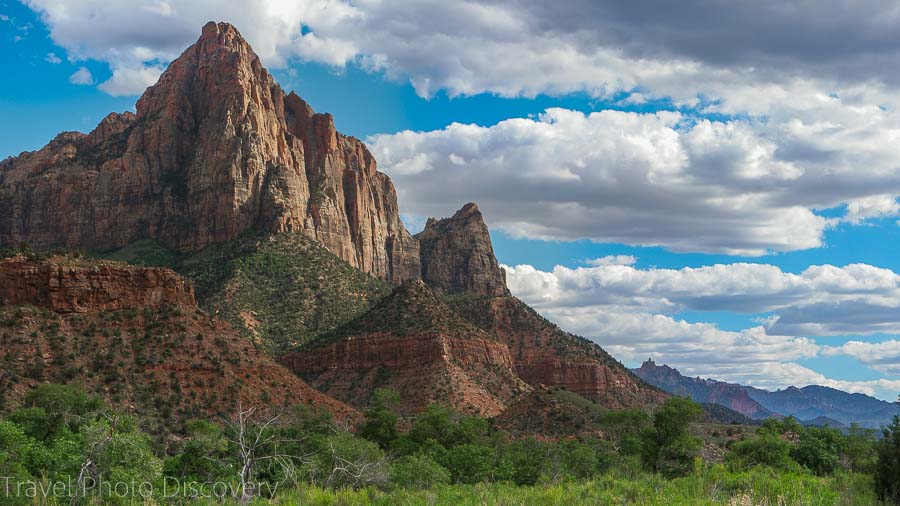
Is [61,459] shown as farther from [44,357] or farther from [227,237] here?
[227,237]

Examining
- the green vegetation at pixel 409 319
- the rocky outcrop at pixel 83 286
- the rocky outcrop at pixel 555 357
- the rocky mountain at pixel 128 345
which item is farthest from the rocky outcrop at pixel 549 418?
the rocky outcrop at pixel 83 286

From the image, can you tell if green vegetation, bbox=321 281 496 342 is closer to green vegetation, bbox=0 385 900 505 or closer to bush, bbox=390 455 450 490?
green vegetation, bbox=0 385 900 505

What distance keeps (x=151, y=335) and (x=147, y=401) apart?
10.1m

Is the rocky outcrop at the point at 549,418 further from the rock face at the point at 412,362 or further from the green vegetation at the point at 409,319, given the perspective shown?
the green vegetation at the point at 409,319

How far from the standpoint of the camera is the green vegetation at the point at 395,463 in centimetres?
2878

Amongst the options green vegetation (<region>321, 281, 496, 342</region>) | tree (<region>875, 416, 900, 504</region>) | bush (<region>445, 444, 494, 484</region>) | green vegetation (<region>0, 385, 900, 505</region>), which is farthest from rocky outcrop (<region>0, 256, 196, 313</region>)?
tree (<region>875, 416, 900, 504</region>)

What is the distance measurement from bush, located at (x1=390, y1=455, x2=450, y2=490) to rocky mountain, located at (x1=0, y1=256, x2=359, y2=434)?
23.6m

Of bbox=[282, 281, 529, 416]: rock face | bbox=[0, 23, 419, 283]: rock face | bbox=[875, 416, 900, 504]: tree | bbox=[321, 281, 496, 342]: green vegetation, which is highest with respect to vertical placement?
bbox=[0, 23, 419, 283]: rock face

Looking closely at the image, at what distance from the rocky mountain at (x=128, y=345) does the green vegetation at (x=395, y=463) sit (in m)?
5.16

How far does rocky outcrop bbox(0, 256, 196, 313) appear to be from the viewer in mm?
73125

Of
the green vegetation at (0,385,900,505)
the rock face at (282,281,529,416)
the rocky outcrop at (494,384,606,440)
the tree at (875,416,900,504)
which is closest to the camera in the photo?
the green vegetation at (0,385,900,505)

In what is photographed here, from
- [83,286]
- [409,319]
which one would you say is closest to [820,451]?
[409,319]

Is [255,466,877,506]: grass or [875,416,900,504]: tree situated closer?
[255,466,877,506]: grass

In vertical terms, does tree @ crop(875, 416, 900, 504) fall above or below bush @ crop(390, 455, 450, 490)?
above
